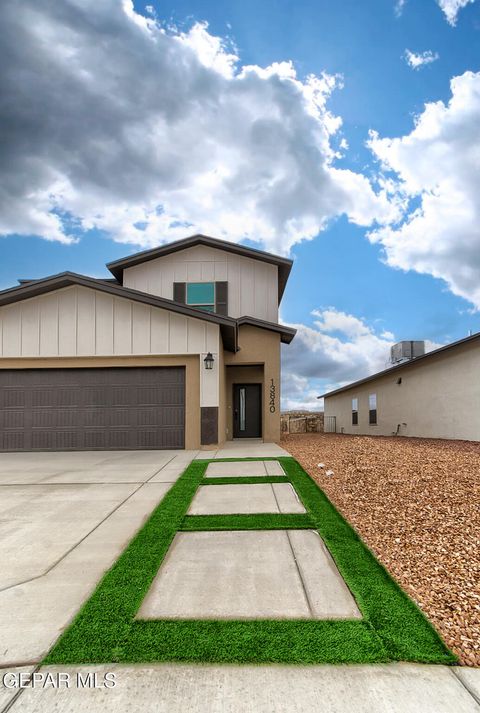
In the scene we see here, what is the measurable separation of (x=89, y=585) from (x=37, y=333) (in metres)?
9.26

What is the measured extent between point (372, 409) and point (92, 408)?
589 inches

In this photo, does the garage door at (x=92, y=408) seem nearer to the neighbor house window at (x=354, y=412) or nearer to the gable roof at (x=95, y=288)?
the gable roof at (x=95, y=288)

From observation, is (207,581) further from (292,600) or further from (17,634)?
(17,634)

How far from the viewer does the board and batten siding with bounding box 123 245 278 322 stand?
1580 centimetres

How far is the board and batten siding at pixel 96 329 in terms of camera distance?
35.8 feet

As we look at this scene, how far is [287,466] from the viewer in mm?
7891

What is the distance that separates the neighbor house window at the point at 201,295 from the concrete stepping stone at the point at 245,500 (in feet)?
33.1

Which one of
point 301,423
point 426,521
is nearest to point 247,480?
point 426,521

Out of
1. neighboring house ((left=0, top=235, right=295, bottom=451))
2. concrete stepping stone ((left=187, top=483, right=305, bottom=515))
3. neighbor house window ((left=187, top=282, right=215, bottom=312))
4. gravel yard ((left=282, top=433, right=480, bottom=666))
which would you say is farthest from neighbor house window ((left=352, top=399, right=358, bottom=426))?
concrete stepping stone ((left=187, top=483, right=305, bottom=515))

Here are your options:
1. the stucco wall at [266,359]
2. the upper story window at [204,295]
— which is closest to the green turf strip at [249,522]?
the stucco wall at [266,359]

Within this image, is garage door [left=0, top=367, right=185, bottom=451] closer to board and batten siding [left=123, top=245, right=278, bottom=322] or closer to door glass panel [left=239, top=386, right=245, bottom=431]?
door glass panel [left=239, top=386, right=245, bottom=431]

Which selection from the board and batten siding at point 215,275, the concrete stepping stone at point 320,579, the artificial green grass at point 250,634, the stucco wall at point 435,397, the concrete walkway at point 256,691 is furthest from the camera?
the board and batten siding at point 215,275

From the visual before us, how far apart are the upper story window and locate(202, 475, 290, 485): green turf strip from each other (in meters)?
9.44

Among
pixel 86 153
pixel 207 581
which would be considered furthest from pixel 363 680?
pixel 86 153
